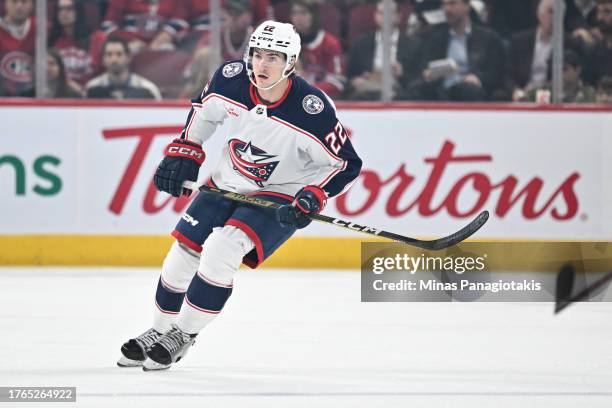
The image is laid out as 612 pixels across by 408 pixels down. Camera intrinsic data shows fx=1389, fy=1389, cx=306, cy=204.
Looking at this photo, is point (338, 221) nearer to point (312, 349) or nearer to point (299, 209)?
point (299, 209)

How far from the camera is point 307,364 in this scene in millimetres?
4535

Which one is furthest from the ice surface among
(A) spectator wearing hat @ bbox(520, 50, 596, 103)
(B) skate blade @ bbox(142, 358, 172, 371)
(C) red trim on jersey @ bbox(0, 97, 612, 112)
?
(A) spectator wearing hat @ bbox(520, 50, 596, 103)

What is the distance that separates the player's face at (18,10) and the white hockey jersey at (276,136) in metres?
3.23

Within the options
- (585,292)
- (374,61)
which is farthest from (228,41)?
(585,292)

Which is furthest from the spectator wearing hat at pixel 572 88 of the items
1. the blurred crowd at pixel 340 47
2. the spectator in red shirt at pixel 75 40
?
the spectator in red shirt at pixel 75 40

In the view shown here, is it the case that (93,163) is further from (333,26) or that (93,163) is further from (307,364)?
(307,364)

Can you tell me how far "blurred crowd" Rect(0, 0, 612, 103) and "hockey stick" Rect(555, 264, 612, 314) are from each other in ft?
3.44

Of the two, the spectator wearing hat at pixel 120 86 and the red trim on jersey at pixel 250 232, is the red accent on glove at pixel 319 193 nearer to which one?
the red trim on jersey at pixel 250 232

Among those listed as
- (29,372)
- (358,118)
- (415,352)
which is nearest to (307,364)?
(415,352)

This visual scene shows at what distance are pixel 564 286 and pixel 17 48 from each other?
→ 325 centimetres

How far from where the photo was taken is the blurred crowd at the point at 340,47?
7.62 meters

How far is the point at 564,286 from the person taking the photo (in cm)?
695

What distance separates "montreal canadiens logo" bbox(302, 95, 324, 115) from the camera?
4547mm
